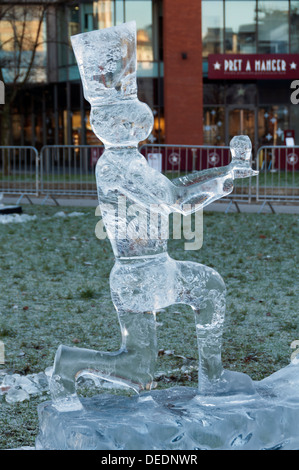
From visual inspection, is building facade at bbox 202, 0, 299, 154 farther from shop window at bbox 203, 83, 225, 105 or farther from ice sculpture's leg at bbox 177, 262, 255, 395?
ice sculpture's leg at bbox 177, 262, 255, 395

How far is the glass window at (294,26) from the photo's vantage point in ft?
88.4

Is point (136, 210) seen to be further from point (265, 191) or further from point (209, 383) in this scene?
point (265, 191)

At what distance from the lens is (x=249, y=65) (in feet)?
86.0

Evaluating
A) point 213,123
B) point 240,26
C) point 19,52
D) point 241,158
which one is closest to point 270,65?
point 240,26

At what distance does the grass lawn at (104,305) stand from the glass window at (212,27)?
654 inches

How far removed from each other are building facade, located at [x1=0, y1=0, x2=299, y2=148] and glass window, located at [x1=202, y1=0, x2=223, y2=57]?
36mm

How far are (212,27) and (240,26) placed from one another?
1044 mm

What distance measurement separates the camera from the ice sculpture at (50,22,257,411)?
3.10 metres

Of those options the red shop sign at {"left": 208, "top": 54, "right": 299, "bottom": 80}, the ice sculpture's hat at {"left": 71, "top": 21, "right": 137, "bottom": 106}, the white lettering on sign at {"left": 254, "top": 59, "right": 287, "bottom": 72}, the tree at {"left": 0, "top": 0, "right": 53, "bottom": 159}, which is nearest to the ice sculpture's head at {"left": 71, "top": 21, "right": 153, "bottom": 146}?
the ice sculpture's hat at {"left": 71, "top": 21, "right": 137, "bottom": 106}

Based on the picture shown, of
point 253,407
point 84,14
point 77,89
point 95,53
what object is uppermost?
point 84,14

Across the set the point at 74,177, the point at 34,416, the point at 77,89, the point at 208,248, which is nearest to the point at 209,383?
the point at 34,416

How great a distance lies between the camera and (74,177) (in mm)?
16562

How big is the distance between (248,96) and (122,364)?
25.3 meters
